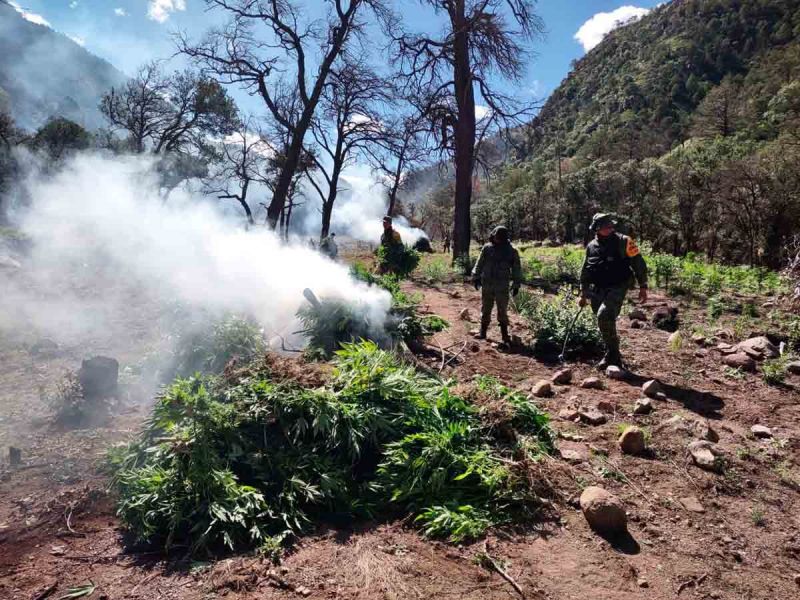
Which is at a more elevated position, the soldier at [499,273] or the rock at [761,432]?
the soldier at [499,273]

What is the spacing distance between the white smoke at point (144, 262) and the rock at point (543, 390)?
1925 mm

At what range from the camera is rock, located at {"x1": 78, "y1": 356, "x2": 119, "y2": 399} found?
5.26 metres

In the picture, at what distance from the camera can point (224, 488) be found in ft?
9.93

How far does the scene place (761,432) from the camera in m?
3.87

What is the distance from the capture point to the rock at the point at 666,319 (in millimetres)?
6871

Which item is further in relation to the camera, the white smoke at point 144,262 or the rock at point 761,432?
the white smoke at point 144,262

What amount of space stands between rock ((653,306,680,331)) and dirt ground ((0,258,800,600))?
2232 millimetres

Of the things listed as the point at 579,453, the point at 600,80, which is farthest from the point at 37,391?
the point at 600,80

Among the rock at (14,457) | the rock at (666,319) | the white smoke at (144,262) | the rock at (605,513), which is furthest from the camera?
the white smoke at (144,262)

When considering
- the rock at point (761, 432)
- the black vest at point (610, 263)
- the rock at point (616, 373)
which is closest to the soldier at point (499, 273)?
the black vest at point (610, 263)

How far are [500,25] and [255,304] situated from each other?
9.71 m

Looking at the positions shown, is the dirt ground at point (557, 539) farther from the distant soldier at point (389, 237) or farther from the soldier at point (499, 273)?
the distant soldier at point (389, 237)

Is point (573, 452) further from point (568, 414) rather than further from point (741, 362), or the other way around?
point (741, 362)

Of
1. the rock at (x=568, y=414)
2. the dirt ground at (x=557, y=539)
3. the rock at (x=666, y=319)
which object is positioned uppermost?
the rock at (x=666, y=319)
